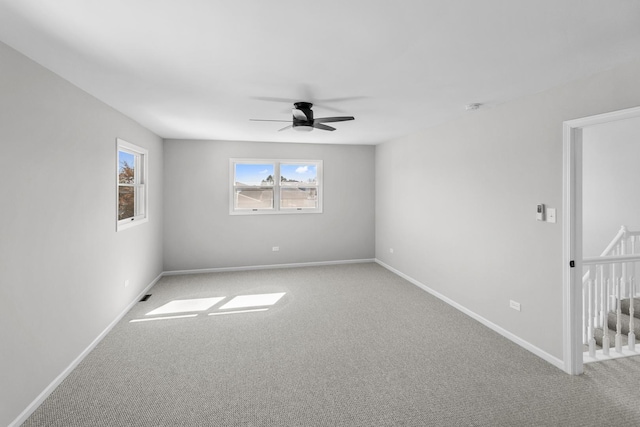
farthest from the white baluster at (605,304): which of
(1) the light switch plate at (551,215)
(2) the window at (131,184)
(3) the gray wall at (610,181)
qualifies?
(2) the window at (131,184)

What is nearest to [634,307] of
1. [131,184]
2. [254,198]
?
[254,198]

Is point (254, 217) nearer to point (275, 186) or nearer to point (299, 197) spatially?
point (275, 186)

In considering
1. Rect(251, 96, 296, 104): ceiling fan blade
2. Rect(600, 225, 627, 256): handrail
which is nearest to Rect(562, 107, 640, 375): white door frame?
Rect(600, 225, 627, 256): handrail

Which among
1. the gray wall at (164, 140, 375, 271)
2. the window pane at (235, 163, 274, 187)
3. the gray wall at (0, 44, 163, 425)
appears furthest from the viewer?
the window pane at (235, 163, 274, 187)

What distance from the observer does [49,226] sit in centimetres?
242

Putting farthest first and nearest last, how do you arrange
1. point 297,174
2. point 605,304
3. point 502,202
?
point 297,174 < point 502,202 < point 605,304

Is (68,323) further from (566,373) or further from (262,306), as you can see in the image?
(566,373)

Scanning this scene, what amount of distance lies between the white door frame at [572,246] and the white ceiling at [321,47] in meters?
0.57

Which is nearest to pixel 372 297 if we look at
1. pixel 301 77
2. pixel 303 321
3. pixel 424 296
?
pixel 424 296

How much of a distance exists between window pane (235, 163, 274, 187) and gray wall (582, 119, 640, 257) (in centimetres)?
508

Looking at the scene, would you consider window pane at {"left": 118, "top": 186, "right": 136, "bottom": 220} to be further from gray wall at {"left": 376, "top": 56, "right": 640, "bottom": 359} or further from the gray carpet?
gray wall at {"left": 376, "top": 56, "right": 640, "bottom": 359}

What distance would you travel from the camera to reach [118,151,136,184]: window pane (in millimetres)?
4023

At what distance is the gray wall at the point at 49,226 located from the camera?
6.63ft

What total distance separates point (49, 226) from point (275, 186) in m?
4.01
